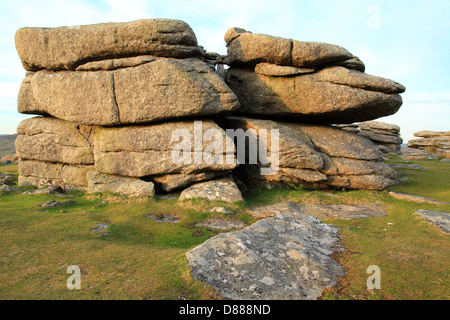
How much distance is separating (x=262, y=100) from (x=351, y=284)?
17493 millimetres

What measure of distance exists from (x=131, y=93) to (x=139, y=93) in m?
0.60

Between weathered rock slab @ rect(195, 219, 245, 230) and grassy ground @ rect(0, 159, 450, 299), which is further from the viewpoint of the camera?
weathered rock slab @ rect(195, 219, 245, 230)

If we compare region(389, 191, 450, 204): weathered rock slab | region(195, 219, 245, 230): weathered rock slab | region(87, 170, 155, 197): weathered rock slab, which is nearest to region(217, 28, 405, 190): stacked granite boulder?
region(389, 191, 450, 204): weathered rock slab

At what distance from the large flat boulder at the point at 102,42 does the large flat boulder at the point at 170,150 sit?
5.57 meters

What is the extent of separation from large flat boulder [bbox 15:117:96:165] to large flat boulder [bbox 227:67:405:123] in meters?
13.5

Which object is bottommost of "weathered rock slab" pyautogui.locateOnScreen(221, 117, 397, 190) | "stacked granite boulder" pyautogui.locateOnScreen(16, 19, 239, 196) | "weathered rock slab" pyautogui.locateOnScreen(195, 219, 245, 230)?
"weathered rock slab" pyautogui.locateOnScreen(195, 219, 245, 230)

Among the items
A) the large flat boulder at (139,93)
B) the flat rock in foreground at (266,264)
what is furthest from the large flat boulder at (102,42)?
the flat rock in foreground at (266,264)

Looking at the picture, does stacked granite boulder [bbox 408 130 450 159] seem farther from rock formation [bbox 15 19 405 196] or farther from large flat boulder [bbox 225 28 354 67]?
large flat boulder [bbox 225 28 354 67]

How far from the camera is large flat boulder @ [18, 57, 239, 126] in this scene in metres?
18.5

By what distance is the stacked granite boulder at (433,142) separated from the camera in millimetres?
55631

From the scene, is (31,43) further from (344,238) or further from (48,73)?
(344,238)

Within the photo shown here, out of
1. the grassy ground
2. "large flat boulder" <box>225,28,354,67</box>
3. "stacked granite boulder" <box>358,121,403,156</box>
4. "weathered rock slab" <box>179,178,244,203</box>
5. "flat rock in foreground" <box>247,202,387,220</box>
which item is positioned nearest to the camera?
the grassy ground

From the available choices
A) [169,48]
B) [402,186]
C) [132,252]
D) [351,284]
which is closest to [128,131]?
[169,48]

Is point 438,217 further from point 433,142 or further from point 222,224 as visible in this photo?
point 433,142
